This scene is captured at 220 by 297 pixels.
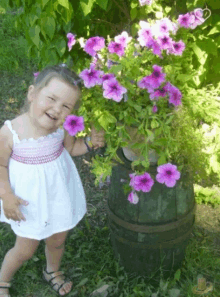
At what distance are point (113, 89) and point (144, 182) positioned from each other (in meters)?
0.45

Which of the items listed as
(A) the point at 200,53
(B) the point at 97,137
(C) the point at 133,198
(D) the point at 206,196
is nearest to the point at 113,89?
(B) the point at 97,137

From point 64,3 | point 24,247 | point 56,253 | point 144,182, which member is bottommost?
point 56,253

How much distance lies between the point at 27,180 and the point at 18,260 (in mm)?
504

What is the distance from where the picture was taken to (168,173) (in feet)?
5.83

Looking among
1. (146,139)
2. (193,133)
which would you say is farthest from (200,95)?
(146,139)

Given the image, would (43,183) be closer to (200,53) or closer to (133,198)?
(133,198)

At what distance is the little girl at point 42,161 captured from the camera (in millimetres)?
1827

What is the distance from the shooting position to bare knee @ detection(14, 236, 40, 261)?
2055mm

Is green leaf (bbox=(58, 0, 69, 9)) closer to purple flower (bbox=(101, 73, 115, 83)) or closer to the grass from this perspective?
purple flower (bbox=(101, 73, 115, 83))

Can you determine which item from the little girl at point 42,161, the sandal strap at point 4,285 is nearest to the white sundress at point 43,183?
the little girl at point 42,161

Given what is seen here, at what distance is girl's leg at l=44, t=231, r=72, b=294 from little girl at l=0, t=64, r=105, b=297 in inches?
3.9

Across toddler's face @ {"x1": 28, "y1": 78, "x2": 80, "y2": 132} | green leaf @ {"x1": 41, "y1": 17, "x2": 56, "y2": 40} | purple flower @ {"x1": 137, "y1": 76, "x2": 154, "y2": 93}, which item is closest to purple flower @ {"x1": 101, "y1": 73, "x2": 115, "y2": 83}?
purple flower @ {"x1": 137, "y1": 76, "x2": 154, "y2": 93}

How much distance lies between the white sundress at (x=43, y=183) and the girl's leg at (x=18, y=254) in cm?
11

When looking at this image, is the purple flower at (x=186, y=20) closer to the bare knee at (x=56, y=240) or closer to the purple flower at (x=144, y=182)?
the purple flower at (x=144, y=182)
